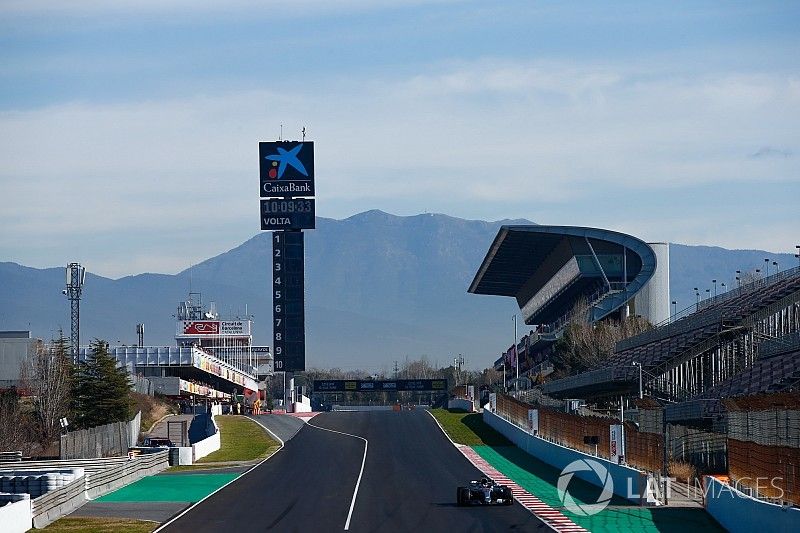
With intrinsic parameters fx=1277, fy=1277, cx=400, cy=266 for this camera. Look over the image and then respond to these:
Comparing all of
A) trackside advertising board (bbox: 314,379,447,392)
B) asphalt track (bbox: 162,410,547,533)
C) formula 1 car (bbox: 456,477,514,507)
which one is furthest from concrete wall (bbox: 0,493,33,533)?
trackside advertising board (bbox: 314,379,447,392)

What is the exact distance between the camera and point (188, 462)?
66.2 meters

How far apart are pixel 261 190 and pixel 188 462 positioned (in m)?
79.4

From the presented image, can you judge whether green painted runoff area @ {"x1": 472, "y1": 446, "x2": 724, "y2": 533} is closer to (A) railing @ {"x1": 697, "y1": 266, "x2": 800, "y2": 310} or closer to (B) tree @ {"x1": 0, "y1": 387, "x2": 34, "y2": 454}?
(A) railing @ {"x1": 697, "y1": 266, "x2": 800, "y2": 310}

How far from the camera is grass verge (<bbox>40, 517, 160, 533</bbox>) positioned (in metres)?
38.7

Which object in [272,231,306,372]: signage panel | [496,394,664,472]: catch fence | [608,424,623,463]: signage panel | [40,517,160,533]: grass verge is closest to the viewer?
[40,517,160,533]: grass verge

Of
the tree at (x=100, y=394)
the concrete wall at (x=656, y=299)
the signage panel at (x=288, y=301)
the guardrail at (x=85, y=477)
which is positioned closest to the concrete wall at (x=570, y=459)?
the guardrail at (x=85, y=477)

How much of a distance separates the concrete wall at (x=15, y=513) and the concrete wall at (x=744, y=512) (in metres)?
19.8

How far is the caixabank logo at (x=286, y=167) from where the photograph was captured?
144m

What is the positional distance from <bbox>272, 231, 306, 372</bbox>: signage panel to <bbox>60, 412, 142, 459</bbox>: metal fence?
59.6 m

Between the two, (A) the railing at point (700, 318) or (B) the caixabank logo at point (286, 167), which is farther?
(B) the caixabank logo at point (286, 167)

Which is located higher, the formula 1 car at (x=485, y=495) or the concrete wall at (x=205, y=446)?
the formula 1 car at (x=485, y=495)

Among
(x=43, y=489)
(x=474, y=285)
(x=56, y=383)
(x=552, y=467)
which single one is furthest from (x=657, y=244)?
(x=43, y=489)

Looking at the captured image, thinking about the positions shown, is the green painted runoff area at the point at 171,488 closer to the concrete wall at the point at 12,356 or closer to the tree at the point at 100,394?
the tree at the point at 100,394

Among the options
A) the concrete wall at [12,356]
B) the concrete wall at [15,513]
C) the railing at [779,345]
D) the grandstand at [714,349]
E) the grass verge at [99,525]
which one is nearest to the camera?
the concrete wall at [15,513]
